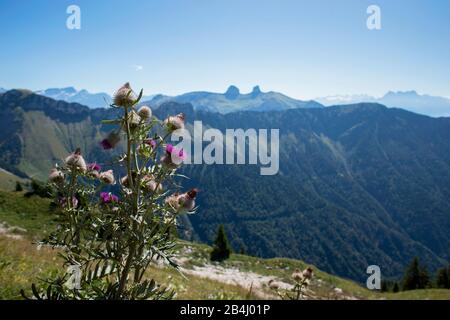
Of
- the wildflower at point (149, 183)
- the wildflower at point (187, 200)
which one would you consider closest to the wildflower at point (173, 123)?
the wildflower at point (149, 183)

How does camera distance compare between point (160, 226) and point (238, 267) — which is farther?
point (238, 267)

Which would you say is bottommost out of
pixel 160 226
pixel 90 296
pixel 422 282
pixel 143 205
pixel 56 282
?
pixel 422 282

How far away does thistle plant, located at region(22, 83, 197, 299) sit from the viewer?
3.91 meters

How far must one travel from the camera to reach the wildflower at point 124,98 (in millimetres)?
3807

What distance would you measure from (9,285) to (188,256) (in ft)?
109

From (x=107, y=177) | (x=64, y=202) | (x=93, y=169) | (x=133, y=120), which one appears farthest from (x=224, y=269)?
(x=133, y=120)

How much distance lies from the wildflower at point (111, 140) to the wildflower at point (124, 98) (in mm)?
333

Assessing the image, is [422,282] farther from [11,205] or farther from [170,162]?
[170,162]

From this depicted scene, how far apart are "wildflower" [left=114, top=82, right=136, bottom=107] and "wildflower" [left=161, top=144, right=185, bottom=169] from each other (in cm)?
61

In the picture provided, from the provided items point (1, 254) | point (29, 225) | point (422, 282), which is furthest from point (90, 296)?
point (422, 282)

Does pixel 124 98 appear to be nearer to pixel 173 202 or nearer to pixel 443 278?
pixel 173 202

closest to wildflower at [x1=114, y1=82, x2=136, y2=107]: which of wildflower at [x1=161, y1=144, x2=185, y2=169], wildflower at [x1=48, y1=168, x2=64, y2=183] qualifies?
wildflower at [x1=161, y1=144, x2=185, y2=169]

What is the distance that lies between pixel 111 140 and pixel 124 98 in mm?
524

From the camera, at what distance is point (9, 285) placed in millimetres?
6824
